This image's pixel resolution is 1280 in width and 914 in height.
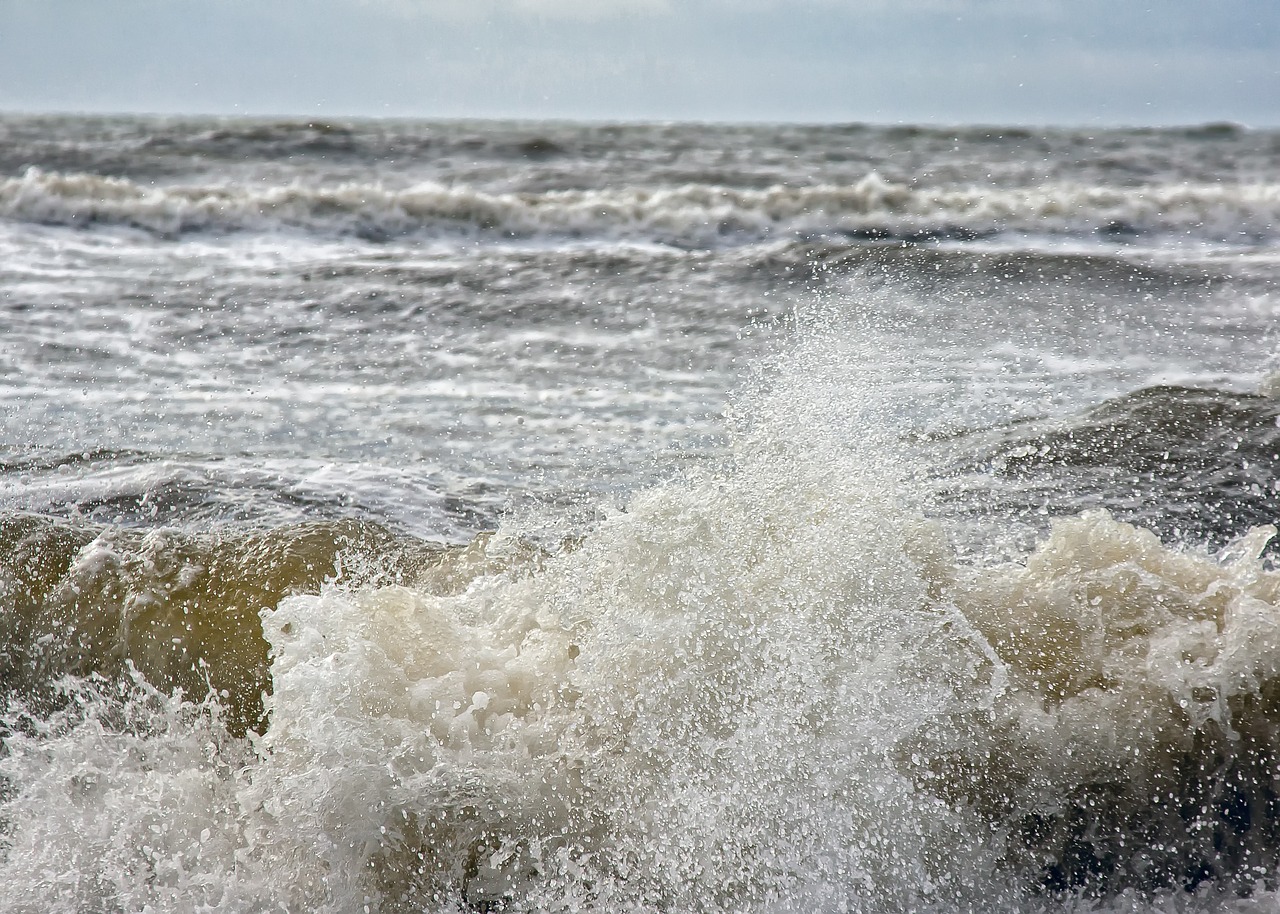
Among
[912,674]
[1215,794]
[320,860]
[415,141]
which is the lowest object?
[320,860]

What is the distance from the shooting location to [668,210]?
7098 millimetres

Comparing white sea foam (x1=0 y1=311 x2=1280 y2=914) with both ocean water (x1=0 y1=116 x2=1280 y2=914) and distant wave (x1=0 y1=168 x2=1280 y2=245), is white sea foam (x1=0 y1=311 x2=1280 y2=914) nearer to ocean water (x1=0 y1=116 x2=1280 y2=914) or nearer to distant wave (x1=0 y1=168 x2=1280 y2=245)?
ocean water (x1=0 y1=116 x2=1280 y2=914)

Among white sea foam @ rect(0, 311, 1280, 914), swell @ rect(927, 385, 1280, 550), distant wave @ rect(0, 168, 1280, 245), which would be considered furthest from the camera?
distant wave @ rect(0, 168, 1280, 245)

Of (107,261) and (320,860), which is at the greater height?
(107,261)

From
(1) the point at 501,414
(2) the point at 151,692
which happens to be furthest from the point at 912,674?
(1) the point at 501,414

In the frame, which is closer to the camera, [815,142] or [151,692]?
[151,692]

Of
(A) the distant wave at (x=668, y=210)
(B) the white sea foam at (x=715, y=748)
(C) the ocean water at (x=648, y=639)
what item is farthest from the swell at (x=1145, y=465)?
(A) the distant wave at (x=668, y=210)

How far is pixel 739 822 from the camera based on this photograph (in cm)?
150

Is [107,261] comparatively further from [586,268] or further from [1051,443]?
[1051,443]

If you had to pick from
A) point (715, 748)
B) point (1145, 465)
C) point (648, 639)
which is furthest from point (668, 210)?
point (715, 748)

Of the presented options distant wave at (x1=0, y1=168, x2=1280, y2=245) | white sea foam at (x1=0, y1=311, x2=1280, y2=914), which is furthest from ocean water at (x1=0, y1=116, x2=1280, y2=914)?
distant wave at (x1=0, y1=168, x2=1280, y2=245)

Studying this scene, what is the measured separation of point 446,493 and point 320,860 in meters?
1.29

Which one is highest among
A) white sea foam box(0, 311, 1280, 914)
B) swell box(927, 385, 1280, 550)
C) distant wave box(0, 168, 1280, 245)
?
distant wave box(0, 168, 1280, 245)

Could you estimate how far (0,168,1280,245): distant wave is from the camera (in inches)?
268
